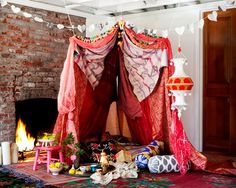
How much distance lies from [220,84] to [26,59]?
3433 millimetres

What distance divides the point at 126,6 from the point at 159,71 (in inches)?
84.5

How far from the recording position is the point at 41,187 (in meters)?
4.44

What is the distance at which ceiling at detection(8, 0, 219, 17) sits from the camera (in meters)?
6.60

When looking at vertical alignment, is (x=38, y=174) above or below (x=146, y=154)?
below

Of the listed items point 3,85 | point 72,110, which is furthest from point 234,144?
point 3,85

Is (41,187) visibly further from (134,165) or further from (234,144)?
(234,144)

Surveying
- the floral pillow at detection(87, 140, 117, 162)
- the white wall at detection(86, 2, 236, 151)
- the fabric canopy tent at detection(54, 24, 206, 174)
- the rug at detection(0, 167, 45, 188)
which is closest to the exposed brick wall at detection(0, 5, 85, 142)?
the fabric canopy tent at detection(54, 24, 206, 174)

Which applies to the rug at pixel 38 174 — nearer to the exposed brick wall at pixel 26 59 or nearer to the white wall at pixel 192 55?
the exposed brick wall at pixel 26 59

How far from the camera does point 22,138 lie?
6.34 m

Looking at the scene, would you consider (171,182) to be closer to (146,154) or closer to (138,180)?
(138,180)

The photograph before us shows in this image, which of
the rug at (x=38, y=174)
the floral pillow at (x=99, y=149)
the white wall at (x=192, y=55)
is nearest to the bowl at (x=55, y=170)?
the rug at (x=38, y=174)

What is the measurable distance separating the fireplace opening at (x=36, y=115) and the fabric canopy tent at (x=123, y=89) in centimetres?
78

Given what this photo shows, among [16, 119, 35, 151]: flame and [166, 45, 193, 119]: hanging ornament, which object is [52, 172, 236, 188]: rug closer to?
[166, 45, 193, 119]: hanging ornament

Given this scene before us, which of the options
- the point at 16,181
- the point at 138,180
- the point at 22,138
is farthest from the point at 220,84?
the point at 16,181
